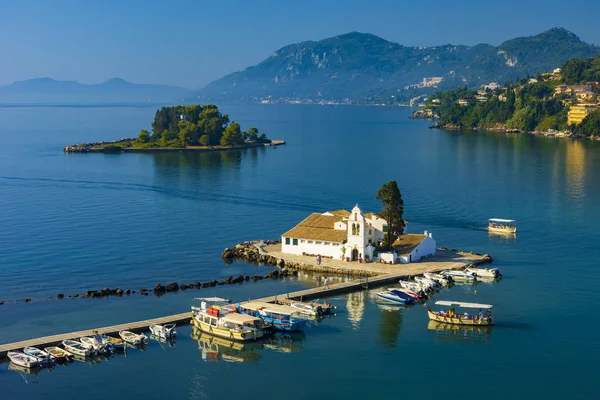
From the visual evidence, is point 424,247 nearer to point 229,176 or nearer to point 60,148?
point 229,176

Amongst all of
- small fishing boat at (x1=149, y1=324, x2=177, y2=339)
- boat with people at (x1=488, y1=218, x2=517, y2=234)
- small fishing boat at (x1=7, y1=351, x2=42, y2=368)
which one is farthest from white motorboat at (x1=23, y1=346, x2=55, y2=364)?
boat with people at (x1=488, y1=218, x2=517, y2=234)

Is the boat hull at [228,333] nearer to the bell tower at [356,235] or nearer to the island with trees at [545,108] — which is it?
the bell tower at [356,235]

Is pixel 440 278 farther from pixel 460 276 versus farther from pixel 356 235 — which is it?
pixel 356 235

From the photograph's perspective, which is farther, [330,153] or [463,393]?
[330,153]

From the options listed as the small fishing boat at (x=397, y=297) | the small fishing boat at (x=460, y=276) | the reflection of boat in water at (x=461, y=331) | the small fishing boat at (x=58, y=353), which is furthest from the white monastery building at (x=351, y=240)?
the small fishing boat at (x=58, y=353)

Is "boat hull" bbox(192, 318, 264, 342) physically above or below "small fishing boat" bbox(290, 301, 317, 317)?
below

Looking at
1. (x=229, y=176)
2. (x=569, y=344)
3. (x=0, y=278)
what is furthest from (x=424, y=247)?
(x=229, y=176)

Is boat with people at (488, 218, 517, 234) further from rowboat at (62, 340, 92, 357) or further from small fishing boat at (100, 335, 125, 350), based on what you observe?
rowboat at (62, 340, 92, 357)
